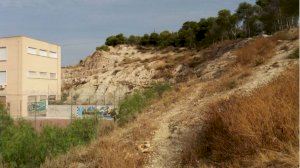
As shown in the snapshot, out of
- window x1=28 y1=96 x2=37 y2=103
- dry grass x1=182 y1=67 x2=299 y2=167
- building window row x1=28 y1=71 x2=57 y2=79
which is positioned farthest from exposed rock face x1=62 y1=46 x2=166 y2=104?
dry grass x1=182 y1=67 x2=299 y2=167

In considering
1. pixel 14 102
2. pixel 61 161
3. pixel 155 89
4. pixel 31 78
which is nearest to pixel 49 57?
pixel 31 78

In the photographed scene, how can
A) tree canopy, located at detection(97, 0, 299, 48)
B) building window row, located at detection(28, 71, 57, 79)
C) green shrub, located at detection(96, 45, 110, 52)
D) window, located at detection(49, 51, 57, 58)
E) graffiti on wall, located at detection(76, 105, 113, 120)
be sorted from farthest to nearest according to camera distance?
green shrub, located at detection(96, 45, 110, 52) → window, located at detection(49, 51, 57, 58) → building window row, located at detection(28, 71, 57, 79) → tree canopy, located at detection(97, 0, 299, 48) → graffiti on wall, located at detection(76, 105, 113, 120)

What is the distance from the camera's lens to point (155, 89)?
25.9m

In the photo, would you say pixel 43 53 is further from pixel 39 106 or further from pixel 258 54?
pixel 258 54

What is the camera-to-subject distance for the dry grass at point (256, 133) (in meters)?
6.17

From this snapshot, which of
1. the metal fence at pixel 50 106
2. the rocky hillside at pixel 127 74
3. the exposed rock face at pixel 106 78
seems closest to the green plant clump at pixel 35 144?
the metal fence at pixel 50 106

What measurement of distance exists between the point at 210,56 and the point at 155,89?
16.0 m

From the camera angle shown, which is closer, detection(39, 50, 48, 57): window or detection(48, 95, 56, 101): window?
detection(39, 50, 48, 57): window

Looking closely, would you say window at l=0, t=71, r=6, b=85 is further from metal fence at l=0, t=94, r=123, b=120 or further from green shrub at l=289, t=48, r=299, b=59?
green shrub at l=289, t=48, r=299, b=59

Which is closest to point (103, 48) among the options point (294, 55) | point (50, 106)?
point (50, 106)

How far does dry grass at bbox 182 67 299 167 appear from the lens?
6.17 m

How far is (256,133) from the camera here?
21.6 feet

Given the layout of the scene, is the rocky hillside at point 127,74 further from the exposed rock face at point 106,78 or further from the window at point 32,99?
the window at point 32,99

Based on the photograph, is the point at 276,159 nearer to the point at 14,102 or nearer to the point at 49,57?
the point at 14,102
